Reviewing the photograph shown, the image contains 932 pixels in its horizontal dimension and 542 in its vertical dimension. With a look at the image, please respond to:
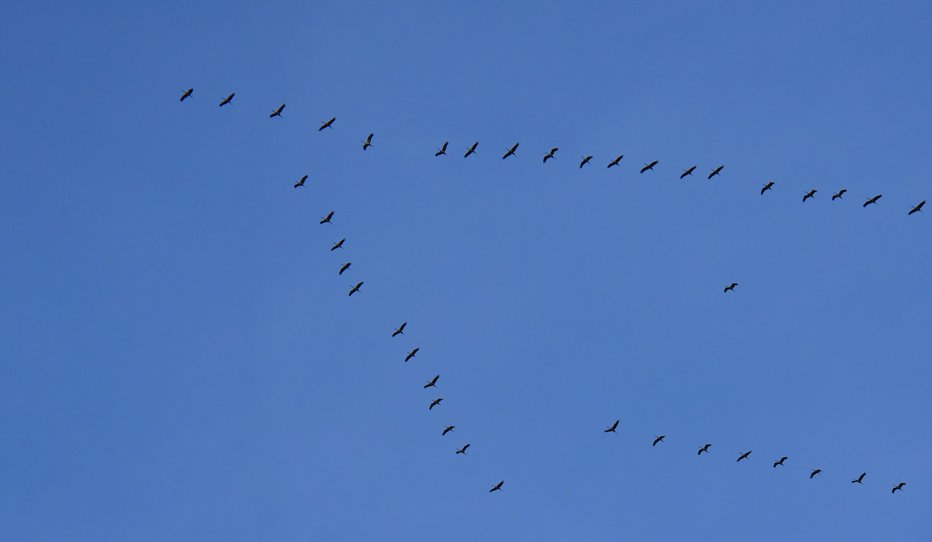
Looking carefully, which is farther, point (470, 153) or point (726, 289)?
point (726, 289)

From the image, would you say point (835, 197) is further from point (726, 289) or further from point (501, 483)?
point (501, 483)

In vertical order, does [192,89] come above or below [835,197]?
above

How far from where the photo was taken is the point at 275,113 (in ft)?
427

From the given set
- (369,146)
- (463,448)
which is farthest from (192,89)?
(463,448)

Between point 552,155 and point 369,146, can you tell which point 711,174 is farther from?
point 369,146

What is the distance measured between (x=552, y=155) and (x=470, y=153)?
8216mm

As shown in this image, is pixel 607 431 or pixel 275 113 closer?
pixel 275 113

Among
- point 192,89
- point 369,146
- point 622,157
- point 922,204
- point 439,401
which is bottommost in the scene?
point 922,204

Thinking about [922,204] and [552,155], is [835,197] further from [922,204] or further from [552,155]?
[552,155]

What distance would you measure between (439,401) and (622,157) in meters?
31.0

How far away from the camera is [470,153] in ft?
429

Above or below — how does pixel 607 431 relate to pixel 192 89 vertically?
below

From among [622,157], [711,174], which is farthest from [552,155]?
[711,174]

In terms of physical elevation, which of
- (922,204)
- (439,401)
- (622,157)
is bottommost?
(922,204)
